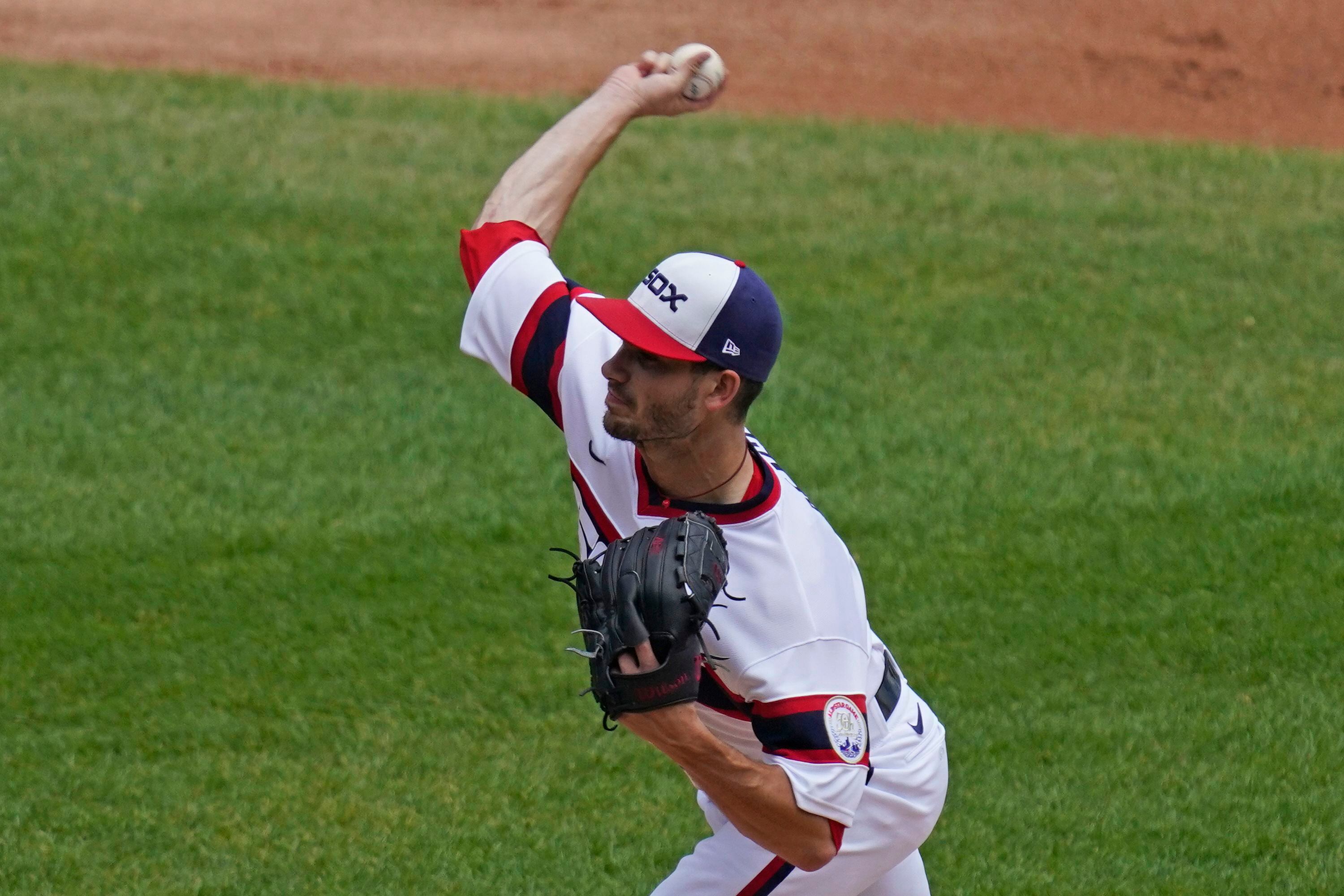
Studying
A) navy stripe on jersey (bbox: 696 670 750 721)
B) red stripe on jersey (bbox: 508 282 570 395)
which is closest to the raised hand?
red stripe on jersey (bbox: 508 282 570 395)

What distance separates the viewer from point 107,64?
13.4m

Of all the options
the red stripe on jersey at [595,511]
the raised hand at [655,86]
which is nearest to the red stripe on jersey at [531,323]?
the red stripe on jersey at [595,511]

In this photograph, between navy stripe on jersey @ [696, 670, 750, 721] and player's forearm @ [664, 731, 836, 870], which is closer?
player's forearm @ [664, 731, 836, 870]

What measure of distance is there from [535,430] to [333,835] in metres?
3.39

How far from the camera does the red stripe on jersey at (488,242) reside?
441 centimetres

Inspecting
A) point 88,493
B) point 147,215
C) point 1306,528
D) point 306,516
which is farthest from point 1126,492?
point 147,215

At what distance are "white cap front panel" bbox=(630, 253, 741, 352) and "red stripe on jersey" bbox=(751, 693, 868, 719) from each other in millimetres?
805

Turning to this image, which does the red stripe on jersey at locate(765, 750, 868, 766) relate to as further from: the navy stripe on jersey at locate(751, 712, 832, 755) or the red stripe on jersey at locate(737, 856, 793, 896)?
the red stripe on jersey at locate(737, 856, 793, 896)

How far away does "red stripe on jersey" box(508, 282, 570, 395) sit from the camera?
4273 millimetres

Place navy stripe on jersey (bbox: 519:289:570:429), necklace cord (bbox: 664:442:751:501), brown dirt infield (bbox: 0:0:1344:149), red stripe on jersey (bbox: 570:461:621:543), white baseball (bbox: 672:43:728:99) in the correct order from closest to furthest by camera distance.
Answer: necklace cord (bbox: 664:442:751:501) → red stripe on jersey (bbox: 570:461:621:543) → navy stripe on jersey (bbox: 519:289:570:429) → white baseball (bbox: 672:43:728:99) → brown dirt infield (bbox: 0:0:1344:149)

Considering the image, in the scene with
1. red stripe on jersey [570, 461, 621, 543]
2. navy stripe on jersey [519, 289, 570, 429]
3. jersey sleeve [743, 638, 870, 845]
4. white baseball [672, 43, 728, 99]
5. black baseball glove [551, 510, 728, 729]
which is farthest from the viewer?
white baseball [672, 43, 728, 99]

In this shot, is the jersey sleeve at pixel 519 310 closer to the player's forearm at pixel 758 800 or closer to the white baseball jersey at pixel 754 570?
the white baseball jersey at pixel 754 570

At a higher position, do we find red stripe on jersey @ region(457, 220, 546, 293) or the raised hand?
the raised hand

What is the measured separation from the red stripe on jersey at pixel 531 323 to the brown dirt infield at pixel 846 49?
9.73 meters
